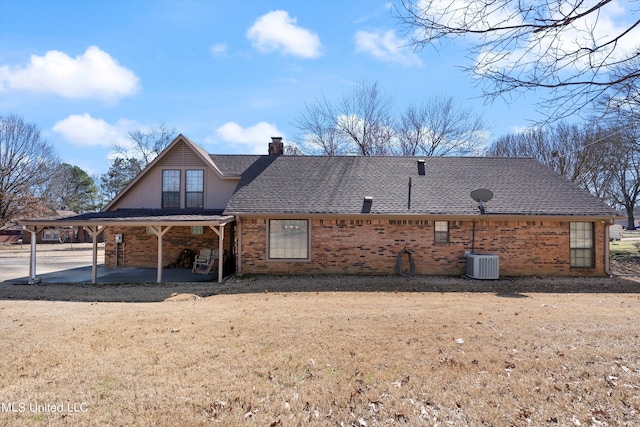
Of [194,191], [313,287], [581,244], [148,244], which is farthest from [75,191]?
[581,244]

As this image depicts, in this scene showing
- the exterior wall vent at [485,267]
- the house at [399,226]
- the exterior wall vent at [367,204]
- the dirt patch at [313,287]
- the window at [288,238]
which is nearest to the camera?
the dirt patch at [313,287]

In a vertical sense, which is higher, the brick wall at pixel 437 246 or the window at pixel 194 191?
the window at pixel 194 191

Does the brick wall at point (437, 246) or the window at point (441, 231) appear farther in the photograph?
the window at point (441, 231)

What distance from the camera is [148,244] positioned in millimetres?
15867

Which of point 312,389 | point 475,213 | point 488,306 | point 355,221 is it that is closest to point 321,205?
point 355,221

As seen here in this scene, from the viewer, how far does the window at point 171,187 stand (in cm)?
1591

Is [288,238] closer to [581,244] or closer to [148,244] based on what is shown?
[148,244]

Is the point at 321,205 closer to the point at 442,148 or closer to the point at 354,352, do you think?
the point at 354,352

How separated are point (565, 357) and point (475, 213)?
27.4 ft

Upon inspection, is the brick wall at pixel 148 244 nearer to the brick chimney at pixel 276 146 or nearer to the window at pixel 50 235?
the brick chimney at pixel 276 146

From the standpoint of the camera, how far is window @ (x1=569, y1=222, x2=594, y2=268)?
1309cm

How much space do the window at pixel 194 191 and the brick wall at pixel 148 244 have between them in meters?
1.10

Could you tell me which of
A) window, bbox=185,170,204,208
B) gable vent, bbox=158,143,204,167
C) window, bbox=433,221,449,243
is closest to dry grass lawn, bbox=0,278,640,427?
window, bbox=433,221,449,243

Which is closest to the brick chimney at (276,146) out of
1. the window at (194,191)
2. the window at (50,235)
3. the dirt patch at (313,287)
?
the window at (194,191)
